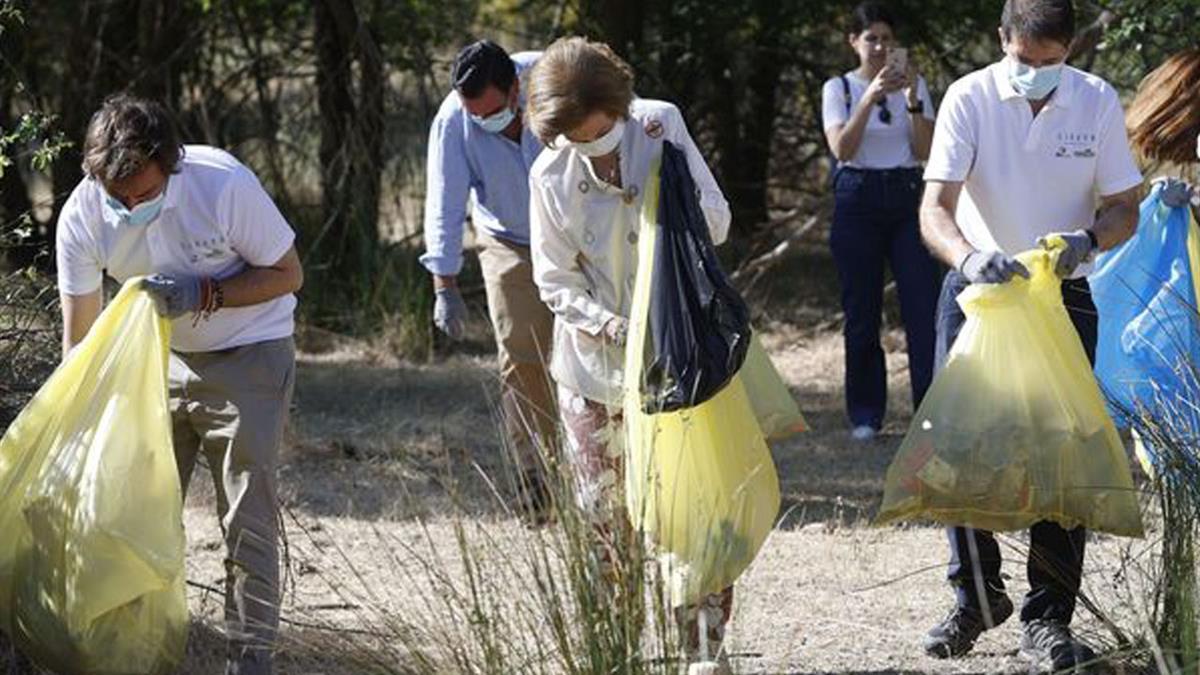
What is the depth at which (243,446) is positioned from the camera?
4898mm

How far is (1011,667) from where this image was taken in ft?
17.2

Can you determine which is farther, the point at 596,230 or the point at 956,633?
the point at 956,633

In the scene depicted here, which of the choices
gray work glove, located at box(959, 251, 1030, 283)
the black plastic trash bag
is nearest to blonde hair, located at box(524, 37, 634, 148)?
the black plastic trash bag

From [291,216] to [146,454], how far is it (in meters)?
7.00

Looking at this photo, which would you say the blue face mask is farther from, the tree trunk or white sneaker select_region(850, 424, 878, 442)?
the tree trunk

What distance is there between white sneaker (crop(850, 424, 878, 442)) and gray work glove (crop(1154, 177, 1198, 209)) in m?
2.43

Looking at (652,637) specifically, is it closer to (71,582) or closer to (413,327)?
(71,582)

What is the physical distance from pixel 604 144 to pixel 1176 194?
219 centimetres

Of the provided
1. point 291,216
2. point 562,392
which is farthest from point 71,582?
point 291,216

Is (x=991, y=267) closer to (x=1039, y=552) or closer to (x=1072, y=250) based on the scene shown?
(x=1072, y=250)

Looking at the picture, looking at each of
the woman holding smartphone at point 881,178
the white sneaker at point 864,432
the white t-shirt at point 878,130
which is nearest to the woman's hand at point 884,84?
the woman holding smartphone at point 881,178

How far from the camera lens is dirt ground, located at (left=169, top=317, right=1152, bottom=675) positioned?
17.6ft

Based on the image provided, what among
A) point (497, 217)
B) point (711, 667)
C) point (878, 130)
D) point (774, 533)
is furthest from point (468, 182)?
point (711, 667)

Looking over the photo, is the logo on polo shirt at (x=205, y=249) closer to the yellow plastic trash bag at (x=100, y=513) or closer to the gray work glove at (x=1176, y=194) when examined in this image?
the yellow plastic trash bag at (x=100, y=513)
